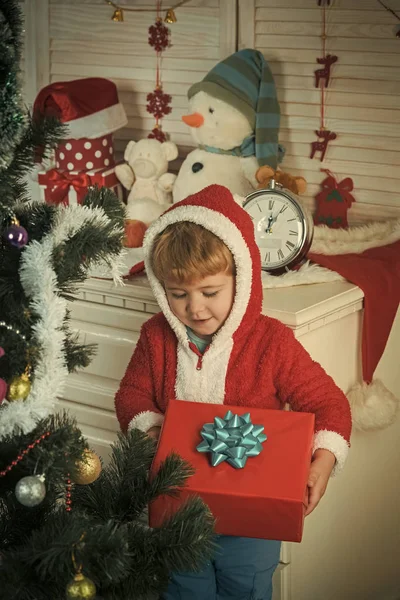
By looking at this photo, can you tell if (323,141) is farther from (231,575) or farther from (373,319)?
(231,575)

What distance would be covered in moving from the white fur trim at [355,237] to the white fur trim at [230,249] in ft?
1.97

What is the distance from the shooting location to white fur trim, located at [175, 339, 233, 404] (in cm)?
152

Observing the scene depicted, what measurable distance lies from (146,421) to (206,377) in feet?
0.42

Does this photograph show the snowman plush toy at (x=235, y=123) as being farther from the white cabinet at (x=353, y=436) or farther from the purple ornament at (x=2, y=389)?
the purple ornament at (x=2, y=389)

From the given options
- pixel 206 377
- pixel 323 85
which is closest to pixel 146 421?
pixel 206 377

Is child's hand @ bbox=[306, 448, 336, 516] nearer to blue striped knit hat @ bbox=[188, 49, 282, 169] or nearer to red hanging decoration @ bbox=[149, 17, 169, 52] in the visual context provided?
blue striped knit hat @ bbox=[188, 49, 282, 169]

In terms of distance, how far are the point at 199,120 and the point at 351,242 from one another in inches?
Answer: 19.2

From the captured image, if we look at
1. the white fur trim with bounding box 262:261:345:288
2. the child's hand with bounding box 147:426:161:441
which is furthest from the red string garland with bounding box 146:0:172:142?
the child's hand with bounding box 147:426:161:441

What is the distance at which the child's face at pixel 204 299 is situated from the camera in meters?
1.44

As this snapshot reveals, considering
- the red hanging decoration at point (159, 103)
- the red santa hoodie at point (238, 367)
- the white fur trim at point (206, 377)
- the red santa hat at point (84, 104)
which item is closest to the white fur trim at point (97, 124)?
the red santa hat at point (84, 104)

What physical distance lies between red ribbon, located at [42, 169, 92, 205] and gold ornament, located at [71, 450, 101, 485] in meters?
1.36

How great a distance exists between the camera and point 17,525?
1211 millimetres

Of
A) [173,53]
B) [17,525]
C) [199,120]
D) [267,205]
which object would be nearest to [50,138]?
[17,525]

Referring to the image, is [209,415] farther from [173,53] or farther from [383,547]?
[173,53]
